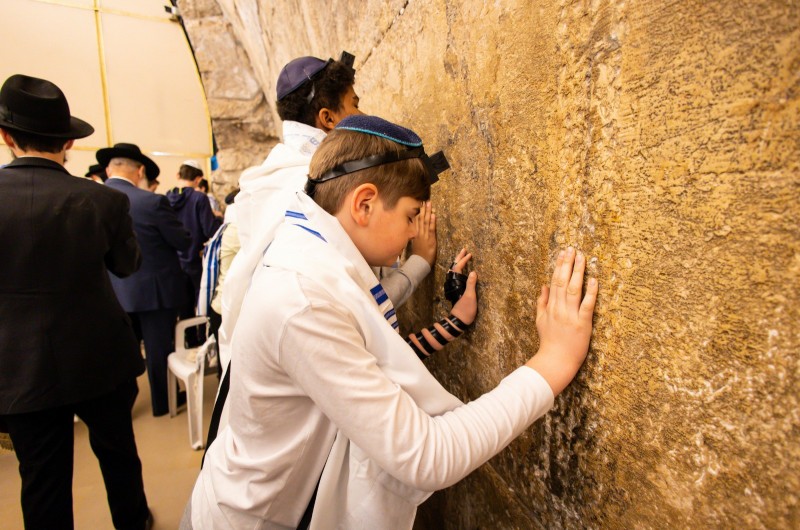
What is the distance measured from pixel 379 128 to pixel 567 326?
57cm

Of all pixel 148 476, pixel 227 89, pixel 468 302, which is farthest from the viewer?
pixel 227 89

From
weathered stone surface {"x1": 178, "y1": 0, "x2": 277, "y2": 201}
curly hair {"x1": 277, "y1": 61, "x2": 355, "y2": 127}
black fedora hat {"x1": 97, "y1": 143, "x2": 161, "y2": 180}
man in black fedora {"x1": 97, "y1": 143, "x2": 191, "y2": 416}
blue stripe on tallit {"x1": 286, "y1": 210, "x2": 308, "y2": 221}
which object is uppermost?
weathered stone surface {"x1": 178, "y1": 0, "x2": 277, "y2": 201}

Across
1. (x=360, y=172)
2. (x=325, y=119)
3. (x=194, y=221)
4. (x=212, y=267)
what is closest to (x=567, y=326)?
(x=360, y=172)

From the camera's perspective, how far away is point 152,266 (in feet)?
9.30

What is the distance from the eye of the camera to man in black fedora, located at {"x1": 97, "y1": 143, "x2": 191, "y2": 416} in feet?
8.68

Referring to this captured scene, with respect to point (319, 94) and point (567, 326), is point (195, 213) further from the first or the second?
point (567, 326)

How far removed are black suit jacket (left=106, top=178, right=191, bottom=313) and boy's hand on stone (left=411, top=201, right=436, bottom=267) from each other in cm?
208

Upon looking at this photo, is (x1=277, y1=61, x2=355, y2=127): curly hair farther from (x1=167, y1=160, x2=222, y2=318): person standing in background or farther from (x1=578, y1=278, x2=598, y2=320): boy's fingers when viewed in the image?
(x1=167, y1=160, x2=222, y2=318): person standing in background

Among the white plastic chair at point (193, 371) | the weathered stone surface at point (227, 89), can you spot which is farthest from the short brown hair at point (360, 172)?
the weathered stone surface at point (227, 89)

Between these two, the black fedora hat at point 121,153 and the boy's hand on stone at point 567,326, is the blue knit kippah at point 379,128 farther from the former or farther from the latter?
the black fedora hat at point 121,153

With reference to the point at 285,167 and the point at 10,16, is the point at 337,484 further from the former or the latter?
the point at 10,16

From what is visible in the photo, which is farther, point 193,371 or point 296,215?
point 193,371

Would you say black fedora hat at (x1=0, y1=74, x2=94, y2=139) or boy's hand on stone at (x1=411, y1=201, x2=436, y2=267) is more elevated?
black fedora hat at (x1=0, y1=74, x2=94, y2=139)

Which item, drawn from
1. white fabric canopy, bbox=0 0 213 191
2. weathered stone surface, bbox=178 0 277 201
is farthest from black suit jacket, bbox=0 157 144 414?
white fabric canopy, bbox=0 0 213 191
